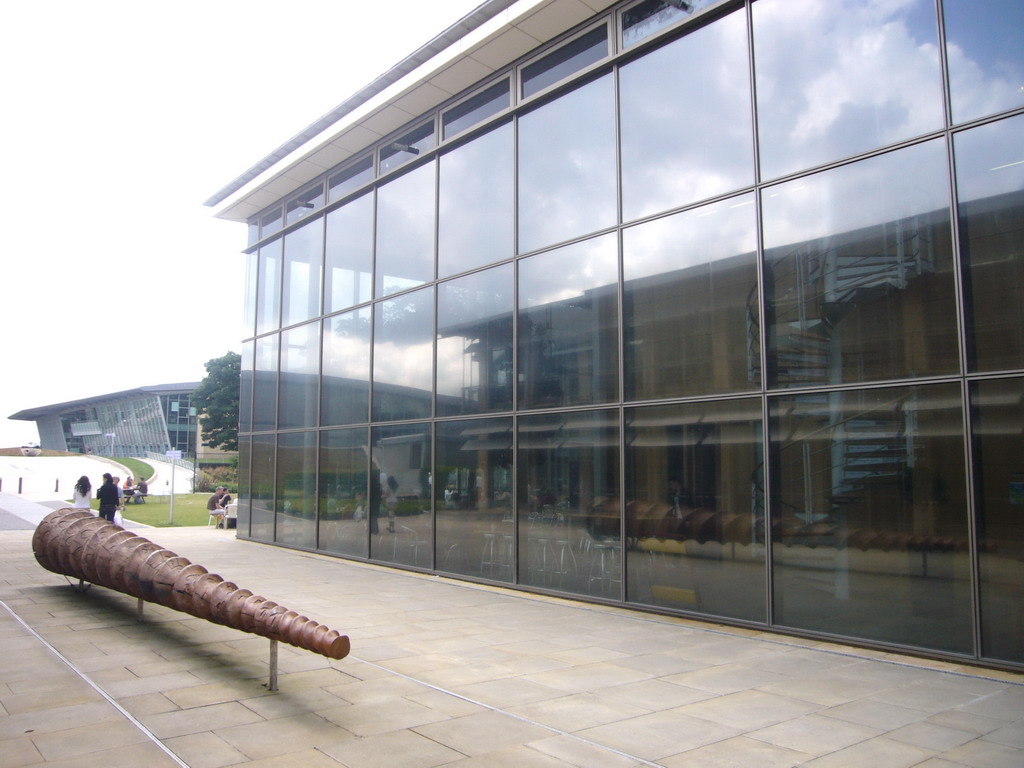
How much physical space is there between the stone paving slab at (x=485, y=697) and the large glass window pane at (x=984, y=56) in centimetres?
560

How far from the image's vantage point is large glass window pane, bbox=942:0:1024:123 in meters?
7.73

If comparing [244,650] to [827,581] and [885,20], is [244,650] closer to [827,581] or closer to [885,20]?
[827,581]

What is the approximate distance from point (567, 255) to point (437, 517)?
5.47 m

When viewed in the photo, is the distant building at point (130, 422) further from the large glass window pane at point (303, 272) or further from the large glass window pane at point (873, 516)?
the large glass window pane at point (873, 516)

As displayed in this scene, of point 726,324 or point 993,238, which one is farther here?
point 726,324

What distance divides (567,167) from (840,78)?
4466mm

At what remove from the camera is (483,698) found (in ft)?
20.7

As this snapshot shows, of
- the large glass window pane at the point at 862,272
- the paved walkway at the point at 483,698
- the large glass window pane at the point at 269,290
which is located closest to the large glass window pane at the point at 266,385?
the large glass window pane at the point at 269,290

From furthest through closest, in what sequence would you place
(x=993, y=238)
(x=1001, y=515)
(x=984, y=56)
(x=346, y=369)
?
1. (x=346, y=369)
2. (x=984, y=56)
3. (x=993, y=238)
4. (x=1001, y=515)

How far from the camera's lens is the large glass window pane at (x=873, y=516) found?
778 cm

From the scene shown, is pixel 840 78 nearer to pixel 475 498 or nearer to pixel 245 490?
pixel 475 498

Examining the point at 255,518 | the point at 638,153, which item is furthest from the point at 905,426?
the point at 255,518

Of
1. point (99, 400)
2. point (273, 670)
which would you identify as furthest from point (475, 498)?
point (99, 400)

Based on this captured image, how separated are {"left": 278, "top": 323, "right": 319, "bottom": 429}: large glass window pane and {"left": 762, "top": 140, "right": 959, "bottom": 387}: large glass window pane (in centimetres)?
1188
